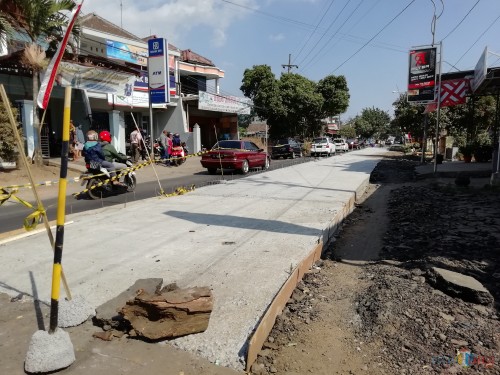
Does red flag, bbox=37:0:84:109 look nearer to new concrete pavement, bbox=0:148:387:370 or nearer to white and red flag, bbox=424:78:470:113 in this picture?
new concrete pavement, bbox=0:148:387:370

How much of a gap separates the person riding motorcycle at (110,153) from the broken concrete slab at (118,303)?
7.31m

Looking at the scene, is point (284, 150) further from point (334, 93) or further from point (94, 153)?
point (94, 153)

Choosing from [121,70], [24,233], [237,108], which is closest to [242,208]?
[24,233]

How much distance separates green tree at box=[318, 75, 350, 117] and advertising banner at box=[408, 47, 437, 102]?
96.8 feet

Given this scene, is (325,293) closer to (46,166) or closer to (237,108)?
(46,166)

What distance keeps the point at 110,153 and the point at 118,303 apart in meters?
7.73

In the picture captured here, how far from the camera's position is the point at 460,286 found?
413 cm

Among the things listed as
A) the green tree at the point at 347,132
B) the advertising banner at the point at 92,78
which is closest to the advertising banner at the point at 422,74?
the advertising banner at the point at 92,78

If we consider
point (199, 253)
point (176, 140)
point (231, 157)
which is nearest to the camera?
point (199, 253)

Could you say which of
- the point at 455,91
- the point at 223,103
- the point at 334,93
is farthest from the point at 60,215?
the point at 334,93

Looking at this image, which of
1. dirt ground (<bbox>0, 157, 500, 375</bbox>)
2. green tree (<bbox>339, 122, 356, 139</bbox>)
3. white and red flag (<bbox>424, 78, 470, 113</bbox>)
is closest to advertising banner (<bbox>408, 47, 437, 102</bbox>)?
white and red flag (<bbox>424, 78, 470, 113</bbox>)

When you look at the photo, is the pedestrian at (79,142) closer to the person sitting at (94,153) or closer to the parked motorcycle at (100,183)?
the parked motorcycle at (100,183)

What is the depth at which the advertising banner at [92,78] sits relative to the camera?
1745cm

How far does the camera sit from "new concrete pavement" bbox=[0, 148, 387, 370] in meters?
3.64
